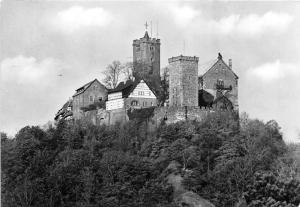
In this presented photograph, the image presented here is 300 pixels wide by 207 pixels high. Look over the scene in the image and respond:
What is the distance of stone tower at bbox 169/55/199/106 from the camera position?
4347 centimetres

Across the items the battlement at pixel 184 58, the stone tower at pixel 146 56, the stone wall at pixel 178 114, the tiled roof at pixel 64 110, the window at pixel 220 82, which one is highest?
the stone tower at pixel 146 56

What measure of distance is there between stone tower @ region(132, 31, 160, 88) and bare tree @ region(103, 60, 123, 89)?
1107mm

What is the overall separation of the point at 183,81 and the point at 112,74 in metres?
6.80

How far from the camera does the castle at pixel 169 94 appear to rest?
4350 cm

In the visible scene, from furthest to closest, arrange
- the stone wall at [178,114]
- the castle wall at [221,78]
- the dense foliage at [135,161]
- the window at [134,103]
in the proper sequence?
the castle wall at [221,78] < the window at [134,103] < the stone wall at [178,114] < the dense foliage at [135,161]

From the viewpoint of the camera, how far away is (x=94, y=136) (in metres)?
44.2

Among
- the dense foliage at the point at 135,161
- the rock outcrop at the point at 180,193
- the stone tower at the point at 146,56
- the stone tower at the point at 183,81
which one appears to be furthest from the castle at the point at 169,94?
the rock outcrop at the point at 180,193

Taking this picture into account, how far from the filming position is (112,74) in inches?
1934

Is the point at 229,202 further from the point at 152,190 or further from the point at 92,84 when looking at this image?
the point at 92,84

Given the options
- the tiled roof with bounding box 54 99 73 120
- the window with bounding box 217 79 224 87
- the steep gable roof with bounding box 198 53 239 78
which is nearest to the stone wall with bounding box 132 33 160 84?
the steep gable roof with bounding box 198 53 239 78

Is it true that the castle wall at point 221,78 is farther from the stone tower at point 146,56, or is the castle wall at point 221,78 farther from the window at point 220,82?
the stone tower at point 146,56

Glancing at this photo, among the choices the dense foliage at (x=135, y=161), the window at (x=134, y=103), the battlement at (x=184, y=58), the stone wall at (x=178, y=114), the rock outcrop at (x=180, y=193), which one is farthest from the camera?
the window at (x=134, y=103)

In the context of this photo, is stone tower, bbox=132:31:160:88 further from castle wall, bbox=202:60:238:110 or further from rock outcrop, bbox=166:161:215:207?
rock outcrop, bbox=166:161:215:207

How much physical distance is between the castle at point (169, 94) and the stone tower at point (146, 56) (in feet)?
0.60
